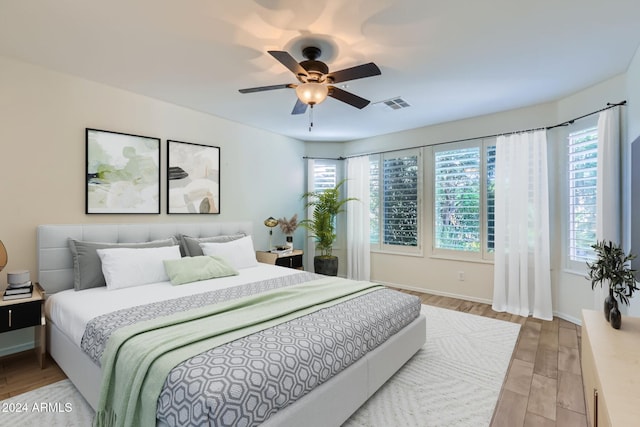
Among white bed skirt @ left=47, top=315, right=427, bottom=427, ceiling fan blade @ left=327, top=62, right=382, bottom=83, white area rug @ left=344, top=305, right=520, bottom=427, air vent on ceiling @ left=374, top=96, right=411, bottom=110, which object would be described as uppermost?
air vent on ceiling @ left=374, top=96, right=411, bottom=110

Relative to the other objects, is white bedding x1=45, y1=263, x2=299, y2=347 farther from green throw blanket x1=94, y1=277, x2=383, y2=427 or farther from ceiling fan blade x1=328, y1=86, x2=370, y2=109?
ceiling fan blade x1=328, y1=86, x2=370, y2=109

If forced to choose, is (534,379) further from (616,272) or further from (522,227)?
(522,227)

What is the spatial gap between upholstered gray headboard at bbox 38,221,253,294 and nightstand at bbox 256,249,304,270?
138 centimetres

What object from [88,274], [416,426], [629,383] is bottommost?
[416,426]

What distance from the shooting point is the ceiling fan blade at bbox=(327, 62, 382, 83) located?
7.13 ft

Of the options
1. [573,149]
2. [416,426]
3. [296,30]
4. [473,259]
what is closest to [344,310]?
[416,426]

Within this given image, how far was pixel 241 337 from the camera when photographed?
1.74 meters

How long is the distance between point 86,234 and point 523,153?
16.7 ft

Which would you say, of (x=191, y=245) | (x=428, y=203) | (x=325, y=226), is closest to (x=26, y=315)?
(x=191, y=245)

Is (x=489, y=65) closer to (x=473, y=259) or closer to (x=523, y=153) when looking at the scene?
(x=523, y=153)

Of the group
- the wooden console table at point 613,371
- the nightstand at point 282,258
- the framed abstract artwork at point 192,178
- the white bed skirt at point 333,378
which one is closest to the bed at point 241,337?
the white bed skirt at point 333,378

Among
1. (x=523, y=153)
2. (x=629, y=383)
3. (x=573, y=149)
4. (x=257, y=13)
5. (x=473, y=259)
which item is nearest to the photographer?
(x=629, y=383)

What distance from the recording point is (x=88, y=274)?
9.34 feet

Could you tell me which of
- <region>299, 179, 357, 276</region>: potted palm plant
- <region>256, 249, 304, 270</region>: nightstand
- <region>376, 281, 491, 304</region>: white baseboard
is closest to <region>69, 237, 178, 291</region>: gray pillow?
<region>256, 249, 304, 270</region>: nightstand
